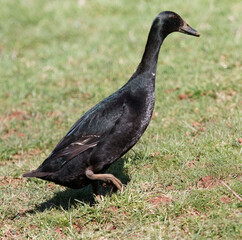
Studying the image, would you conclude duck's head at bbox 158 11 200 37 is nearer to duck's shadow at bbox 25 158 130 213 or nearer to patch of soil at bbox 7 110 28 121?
duck's shadow at bbox 25 158 130 213

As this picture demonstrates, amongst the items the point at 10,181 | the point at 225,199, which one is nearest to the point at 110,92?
the point at 10,181

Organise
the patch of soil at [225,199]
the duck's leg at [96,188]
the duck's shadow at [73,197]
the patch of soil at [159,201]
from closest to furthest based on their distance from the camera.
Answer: the patch of soil at [225,199]
the patch of soil at [159,201]
the duck's leg at [96,188]
the duck's shadow at [73,197]

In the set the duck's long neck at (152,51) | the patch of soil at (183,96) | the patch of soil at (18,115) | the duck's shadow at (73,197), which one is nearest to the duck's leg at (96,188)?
the duck's shadow at (73,197)

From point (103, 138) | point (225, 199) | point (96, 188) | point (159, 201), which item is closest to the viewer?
point (225, 199)

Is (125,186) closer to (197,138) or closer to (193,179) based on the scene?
(193,179)

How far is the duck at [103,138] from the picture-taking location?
171 inches

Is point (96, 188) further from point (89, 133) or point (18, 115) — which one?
point (18, 115)

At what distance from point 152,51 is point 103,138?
1134mm

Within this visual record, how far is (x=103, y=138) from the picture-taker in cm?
440

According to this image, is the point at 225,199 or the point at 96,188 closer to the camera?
the point at 225,199

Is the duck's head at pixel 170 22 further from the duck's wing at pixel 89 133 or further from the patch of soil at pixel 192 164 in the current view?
the patch of soil at pixel 192 164

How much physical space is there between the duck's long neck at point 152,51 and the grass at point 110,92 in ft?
3.51

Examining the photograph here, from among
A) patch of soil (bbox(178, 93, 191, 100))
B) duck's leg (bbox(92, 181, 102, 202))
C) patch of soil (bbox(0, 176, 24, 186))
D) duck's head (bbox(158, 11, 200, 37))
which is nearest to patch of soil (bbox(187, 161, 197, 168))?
duck's leg (bbox(92, 181, 102, 202))

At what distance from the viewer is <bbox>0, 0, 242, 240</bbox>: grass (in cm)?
414
